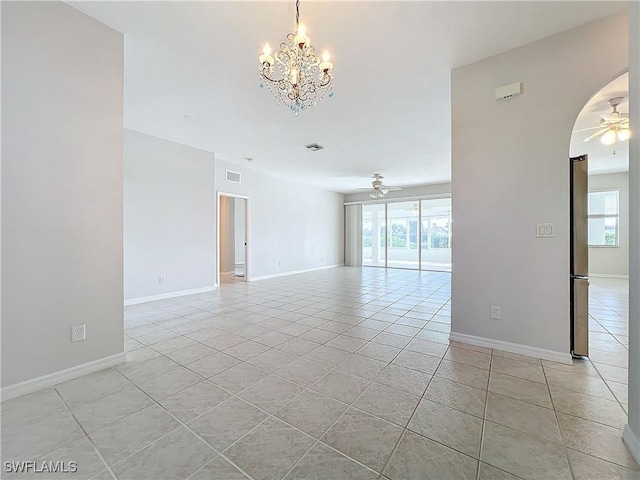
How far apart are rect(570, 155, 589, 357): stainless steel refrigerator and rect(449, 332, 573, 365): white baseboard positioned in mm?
183

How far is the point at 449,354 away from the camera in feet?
8.39

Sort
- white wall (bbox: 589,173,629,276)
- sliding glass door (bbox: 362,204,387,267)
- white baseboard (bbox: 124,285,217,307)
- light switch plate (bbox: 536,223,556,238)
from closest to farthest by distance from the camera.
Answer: light switch plate (bbox: 536,223,556,238) < white baseboard (bbox: 124,285,217,307) < white wall (bbox: 589,173,629,276) < sliding glass door (bbox: 362,204,387,267)

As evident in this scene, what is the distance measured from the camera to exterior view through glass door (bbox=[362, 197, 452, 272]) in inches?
366

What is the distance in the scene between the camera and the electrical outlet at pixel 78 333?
2.13m

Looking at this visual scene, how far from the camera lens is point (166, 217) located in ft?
16.5

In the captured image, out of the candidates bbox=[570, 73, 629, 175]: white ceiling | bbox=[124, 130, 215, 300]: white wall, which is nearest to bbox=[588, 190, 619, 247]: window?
bbox=[570, 73, 629, 175]: white ceiling

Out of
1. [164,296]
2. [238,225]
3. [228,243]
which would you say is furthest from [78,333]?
[238,225]

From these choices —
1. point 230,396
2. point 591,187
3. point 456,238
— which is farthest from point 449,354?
point 591,187

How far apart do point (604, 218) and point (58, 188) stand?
36.0ft

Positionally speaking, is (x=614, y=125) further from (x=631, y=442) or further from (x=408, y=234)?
(x=408, y=234)

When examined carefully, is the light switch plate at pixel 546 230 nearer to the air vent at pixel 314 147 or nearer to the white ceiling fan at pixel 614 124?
the white ceiling fan at pixel 614 124

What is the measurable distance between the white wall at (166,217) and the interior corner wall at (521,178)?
4673 mm

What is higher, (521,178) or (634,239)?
(521,178)

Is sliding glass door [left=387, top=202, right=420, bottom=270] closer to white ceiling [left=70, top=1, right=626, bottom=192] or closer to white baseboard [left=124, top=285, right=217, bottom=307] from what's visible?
white ceiling [left=70, top=1, right=626, bottom=192]
